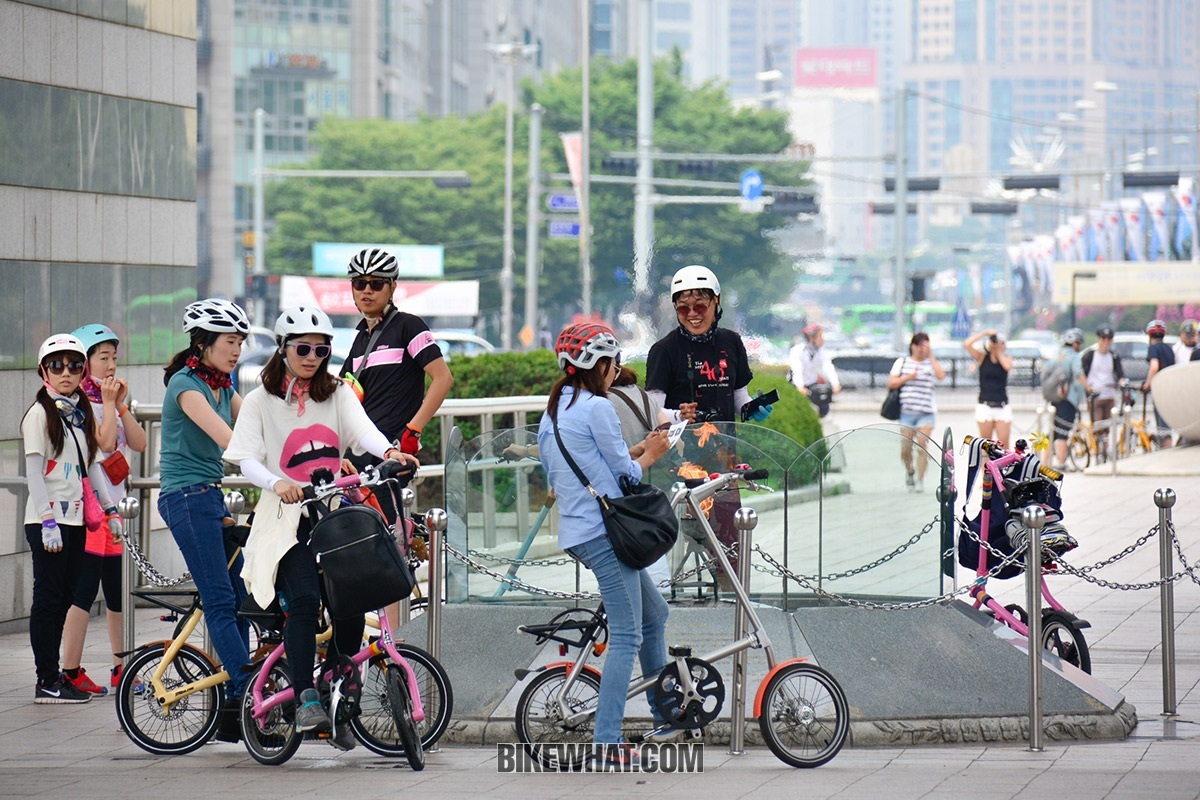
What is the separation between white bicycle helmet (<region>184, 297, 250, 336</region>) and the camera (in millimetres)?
7211

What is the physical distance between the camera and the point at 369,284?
793cm

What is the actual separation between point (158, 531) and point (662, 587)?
4.63 metres

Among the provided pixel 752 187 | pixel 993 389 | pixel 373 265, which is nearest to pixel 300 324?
pixel 373 265

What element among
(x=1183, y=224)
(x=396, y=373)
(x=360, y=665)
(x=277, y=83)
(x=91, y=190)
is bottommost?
(x=360, y=665)

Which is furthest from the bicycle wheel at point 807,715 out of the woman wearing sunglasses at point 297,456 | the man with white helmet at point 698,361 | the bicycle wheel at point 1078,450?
the bicycle wheel at point 1078,450

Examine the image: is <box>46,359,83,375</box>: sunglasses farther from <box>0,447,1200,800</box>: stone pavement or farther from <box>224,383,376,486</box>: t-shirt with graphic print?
<box>224,383,376,486</box>: t-shirt with graphic print

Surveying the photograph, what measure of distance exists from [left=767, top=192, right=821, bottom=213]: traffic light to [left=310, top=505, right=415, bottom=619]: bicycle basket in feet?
138

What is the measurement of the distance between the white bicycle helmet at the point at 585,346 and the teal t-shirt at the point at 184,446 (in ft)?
5.28

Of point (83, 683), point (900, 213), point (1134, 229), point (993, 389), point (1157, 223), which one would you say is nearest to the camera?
point (83, 683)

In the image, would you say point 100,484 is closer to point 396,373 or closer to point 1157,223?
point 396,373

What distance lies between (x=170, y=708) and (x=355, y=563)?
48.0 inches

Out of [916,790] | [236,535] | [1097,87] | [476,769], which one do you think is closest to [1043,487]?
[916,790]

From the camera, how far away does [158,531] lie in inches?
457

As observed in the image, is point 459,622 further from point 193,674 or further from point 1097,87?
point 1097,87
